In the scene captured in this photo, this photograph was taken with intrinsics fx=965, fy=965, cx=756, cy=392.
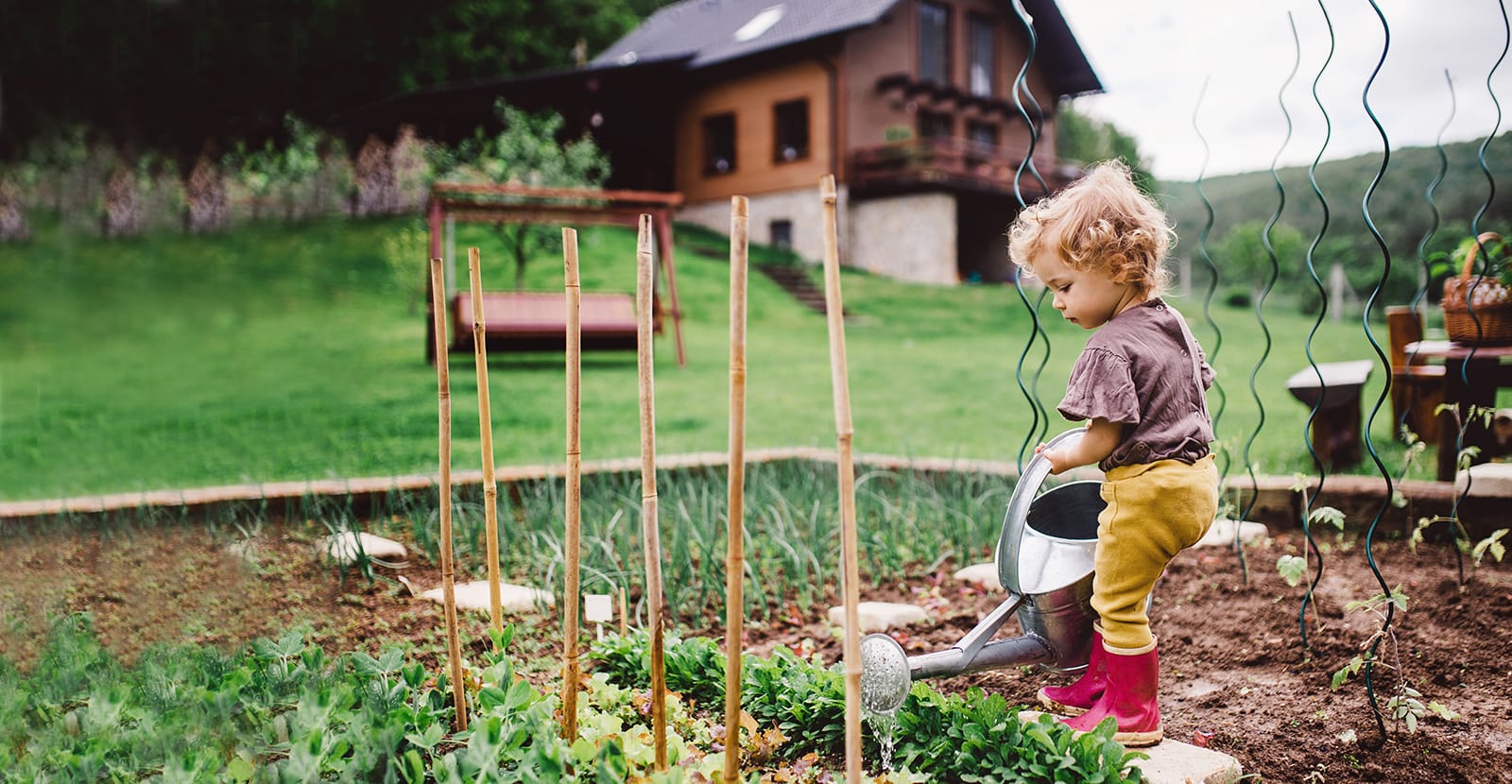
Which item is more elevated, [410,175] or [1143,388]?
[410,175]

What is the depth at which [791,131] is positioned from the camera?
18.6 meters

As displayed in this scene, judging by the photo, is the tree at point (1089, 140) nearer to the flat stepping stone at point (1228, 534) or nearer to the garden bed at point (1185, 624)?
the flat stepping stone at point (1228, 534)

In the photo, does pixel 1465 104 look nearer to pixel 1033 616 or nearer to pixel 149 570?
pixel 1033 616

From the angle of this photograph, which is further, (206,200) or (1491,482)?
(206,200)

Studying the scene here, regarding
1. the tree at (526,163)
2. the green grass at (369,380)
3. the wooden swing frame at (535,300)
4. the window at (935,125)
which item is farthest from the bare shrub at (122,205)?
the window at (935,125)

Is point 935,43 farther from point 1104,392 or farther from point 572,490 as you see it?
point 572,490

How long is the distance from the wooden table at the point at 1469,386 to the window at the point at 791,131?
49.9 feet

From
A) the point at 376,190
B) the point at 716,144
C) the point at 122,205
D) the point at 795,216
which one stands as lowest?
the point at 122,205

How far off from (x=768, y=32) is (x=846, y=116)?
8.71 feet

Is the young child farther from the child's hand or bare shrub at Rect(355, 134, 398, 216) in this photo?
bare shrub at Rect(355, 134, 398, 216)

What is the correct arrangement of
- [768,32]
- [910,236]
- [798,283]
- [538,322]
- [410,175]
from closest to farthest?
[538,322] < [798,283] < [410,175] < [910,236] < [768,32]

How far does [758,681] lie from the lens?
1.85 metres

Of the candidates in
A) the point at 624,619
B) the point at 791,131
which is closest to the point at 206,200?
the point at 791,131

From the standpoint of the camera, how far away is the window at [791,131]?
1830 cm
